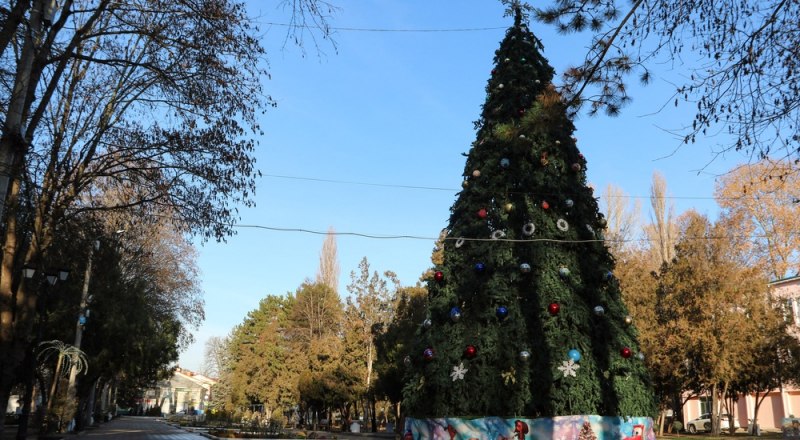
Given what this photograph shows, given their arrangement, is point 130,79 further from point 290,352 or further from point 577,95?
point 290,352

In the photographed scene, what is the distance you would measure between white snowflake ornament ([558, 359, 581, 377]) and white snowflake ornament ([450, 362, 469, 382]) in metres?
1.61

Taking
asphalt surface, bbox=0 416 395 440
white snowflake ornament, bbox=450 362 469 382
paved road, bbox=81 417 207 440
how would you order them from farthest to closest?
paved road, bbox=81 417 207 440 → asphalt surface, bbox=0 416 395 440 → white snowflake ornament, bbox=450 362 469 382

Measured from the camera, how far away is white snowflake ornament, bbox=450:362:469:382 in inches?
407

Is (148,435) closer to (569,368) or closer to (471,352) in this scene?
(471,352)

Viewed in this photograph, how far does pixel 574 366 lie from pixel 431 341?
2575mm

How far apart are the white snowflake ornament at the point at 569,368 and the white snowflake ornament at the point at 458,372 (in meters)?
1.61

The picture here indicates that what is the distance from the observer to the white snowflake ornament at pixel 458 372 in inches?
407

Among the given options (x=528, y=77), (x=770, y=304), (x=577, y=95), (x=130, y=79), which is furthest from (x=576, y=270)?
(x=770, y=304)

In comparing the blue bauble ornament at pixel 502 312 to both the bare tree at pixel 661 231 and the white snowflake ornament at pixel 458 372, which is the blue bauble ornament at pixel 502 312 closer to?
the white snowflake ornament at pixel 458 372

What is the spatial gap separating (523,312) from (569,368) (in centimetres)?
129

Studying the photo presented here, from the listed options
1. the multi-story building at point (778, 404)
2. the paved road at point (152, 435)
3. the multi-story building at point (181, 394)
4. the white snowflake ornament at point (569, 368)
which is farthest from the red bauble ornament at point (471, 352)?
the multi-story building at point (181, 394)

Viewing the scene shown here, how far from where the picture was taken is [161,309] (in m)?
40.0

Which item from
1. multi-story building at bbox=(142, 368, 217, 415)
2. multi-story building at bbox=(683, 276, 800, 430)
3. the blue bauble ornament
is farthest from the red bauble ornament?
multi-story building at bbox=(142, 368, 217, 415)

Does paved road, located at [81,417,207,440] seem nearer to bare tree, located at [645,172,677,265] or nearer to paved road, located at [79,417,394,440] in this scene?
paved road, located at [79,417,394,440]
